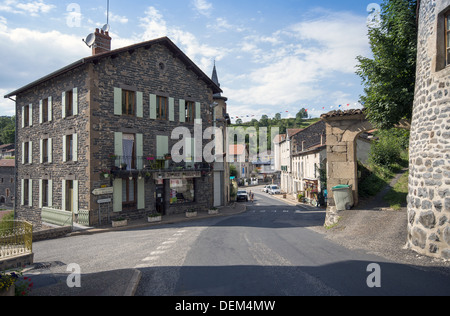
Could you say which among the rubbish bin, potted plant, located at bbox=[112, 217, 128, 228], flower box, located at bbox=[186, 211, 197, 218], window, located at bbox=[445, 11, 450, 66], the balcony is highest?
window, located at bbox=[445, 11, 450, 66]

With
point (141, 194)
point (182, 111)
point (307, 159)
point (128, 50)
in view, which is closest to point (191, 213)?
point (141, 194)

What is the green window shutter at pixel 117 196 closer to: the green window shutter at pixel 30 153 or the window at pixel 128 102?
the window at pixel 128 102

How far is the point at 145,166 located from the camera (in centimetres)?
1706

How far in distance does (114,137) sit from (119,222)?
186 inches

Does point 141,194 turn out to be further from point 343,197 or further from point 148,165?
point 343,197

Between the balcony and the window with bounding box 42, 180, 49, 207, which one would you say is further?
the window with bounding box 42, 180, 49, 207

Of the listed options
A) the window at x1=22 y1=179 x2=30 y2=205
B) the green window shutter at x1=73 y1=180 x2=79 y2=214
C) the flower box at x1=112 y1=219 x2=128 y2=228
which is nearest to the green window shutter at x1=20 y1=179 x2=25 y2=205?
the window at x1=22 y1=179 x2=30 y2=205

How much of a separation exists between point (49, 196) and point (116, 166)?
19.2 feet

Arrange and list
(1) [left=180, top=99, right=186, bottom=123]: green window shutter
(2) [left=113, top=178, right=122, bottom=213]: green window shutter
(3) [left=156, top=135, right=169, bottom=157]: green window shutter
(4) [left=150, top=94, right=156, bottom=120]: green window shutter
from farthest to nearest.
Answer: (1) [left=180, top=99, right=186, bottom=123]: green window shutter < (3) [left=156, top=135, right=169, bottom=157]: green window shutter < (4) [left=150, top=94, right=156, bottom=120]: green window shutter < (2) [left=113, top=178, right=122, bottom=213]: green window shutter

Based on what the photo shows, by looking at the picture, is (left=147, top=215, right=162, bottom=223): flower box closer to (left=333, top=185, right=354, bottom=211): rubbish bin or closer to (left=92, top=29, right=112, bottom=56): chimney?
(left=333, top=185, right=354, bottom=211): rubbish bin

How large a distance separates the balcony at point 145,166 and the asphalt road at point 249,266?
5.33 meters

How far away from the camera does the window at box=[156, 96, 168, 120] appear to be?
18.2 metres

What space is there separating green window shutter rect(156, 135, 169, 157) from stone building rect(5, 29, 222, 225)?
0.06 metres
